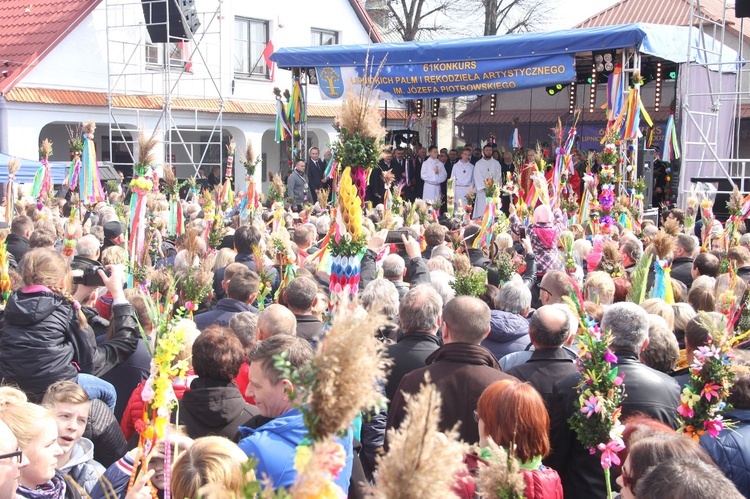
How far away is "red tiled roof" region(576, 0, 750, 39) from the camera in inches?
963

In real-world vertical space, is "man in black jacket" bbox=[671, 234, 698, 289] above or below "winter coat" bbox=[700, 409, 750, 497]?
above

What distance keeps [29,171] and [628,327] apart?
594 inches

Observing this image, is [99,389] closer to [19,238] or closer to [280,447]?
[280,447]

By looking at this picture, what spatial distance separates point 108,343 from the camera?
175 inches

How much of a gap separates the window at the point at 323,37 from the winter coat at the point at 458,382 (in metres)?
21.6

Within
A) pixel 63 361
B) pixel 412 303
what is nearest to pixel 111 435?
pixel 63 361

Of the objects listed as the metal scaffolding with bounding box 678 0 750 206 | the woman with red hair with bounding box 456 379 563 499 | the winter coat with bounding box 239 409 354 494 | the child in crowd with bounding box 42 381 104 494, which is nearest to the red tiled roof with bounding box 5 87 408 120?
the metal scaffolding with bounding box 678 0 750 206

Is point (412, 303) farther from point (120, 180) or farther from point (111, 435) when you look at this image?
point (120, 180)

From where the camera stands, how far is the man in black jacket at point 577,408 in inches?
136

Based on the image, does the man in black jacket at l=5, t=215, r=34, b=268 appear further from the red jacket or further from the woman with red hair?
the woman with red hair

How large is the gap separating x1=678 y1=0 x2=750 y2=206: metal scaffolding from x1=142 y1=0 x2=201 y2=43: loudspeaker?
34.4 feet

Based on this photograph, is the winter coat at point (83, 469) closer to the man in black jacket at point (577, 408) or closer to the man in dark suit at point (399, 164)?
the man in black jacket at point (577, 408)

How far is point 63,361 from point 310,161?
1441 centimetres

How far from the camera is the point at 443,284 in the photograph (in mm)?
5906
